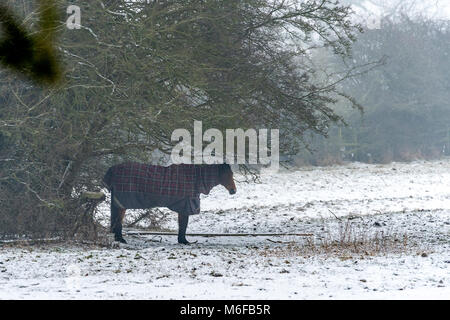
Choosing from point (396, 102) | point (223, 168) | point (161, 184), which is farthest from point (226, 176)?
point (396, 102)

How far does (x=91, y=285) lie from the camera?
7.39 m

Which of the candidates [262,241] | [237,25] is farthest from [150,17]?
[262,241]

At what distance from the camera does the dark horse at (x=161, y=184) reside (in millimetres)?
11898

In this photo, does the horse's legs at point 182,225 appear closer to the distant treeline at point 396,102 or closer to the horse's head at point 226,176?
the horse's head at point 226,176

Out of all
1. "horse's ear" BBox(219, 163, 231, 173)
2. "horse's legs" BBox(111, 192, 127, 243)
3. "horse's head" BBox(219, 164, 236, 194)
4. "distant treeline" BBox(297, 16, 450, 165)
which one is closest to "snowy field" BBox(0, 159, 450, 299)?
"horse's legs" BBox(111, 192, 127, 243)

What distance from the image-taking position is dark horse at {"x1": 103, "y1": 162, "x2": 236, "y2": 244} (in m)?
11.9

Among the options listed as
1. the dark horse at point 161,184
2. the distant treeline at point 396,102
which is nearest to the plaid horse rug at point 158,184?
the dark horse at point 161,184

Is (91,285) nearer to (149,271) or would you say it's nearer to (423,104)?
(149,271)

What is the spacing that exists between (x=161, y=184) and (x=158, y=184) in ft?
0.17

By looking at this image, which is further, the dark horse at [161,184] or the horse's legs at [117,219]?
the horse's legs at [117,219]

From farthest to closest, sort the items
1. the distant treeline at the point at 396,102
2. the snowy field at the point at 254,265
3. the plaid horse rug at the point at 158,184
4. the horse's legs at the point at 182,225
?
the distant treeline at the point at 396,102 < the horse's legs at the point at 182,225 < the plaid horse rug at the point at 158,184 < the snowy field at the point at 254,265

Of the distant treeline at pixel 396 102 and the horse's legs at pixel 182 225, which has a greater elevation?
the distant treeline at pixel 396 102

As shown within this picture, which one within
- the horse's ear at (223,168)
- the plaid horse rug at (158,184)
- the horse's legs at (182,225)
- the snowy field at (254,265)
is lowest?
the snowy field at (254,265)

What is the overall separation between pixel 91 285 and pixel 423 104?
36094mm
